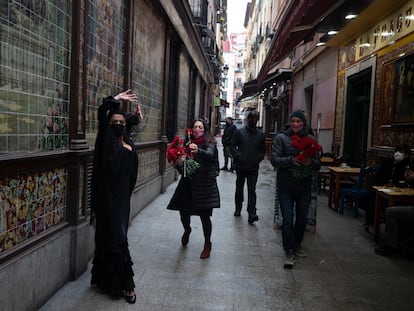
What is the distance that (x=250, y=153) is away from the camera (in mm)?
6945

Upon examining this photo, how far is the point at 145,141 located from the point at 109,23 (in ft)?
9.38

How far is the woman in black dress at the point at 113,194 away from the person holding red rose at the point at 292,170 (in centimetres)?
194

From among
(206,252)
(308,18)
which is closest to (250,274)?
(206,252)

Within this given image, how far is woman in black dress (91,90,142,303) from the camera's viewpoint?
361 cm

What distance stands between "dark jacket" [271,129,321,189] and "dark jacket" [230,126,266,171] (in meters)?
1.85

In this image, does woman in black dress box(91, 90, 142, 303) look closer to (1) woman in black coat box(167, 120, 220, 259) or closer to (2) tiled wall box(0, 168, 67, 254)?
(2) tiled wall box(0, 168, 67, 254)

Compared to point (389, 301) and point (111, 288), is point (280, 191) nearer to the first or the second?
point (389, 301)

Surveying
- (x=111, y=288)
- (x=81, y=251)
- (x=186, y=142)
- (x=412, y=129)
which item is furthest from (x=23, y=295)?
(x=412, y=129)

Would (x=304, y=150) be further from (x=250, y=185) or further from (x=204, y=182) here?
(x=250, y=185)

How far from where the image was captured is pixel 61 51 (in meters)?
3.88

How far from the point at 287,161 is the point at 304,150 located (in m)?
0.25

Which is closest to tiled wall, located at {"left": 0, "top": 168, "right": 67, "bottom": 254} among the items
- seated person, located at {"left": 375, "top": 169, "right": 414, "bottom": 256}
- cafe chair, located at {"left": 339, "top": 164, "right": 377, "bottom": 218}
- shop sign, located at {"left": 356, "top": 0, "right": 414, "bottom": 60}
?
seated person, located at {"left": 375, "top": 169, "right": 414, "bottom": 256}

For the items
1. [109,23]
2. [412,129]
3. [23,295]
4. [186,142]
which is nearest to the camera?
[23,295]

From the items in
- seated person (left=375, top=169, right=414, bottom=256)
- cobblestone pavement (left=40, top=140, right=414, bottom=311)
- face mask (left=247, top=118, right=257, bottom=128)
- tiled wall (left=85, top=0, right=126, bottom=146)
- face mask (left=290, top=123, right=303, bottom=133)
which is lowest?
cobblestone pavement (left=40, top=140, right=414, bottom=311)
